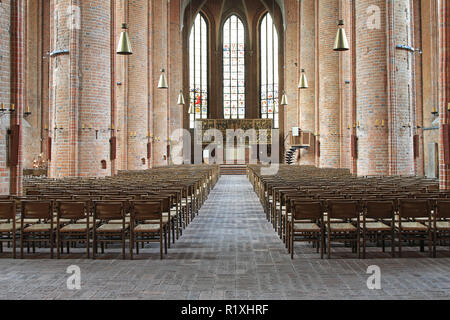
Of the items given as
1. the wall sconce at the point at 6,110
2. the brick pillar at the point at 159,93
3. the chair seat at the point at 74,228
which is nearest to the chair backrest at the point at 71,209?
the chair seat at the point at 74,228

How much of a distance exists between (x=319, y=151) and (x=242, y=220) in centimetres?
1569

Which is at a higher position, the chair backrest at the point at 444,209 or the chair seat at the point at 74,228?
the chair backrest at the point at 444,209

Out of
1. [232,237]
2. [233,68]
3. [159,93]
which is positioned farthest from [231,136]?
[232,237]

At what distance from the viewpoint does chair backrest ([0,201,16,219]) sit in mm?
6281

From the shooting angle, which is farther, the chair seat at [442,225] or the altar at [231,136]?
the altar at [231,136]

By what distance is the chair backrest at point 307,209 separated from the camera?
6.27 m

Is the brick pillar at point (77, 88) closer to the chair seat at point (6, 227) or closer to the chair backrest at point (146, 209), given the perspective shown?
the chair seat at point (6, 227)

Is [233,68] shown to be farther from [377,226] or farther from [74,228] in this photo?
[74,228]

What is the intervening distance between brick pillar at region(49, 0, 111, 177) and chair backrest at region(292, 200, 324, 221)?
993cm

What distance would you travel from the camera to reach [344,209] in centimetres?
622

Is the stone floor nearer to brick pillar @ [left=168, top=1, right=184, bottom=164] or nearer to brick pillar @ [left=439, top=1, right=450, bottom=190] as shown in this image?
brick pillar @ [left=439, top=1, right=450, bottom=190]

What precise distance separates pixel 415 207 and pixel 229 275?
3111 millimetres

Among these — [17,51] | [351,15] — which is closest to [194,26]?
[351,15]

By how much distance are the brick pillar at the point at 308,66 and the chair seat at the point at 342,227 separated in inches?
881
